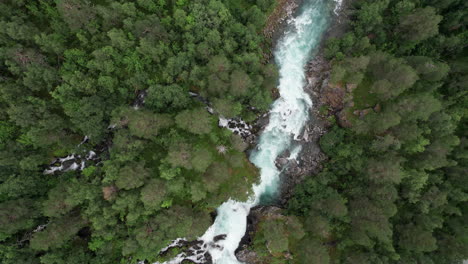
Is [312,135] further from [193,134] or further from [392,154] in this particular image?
[193,134]

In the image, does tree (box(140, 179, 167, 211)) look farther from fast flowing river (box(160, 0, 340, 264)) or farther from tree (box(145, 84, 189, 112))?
fast flowing river (box(160, 0, 340, 264))

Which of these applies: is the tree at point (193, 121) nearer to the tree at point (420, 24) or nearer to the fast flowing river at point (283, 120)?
the fast flowing river at point (283, 120)

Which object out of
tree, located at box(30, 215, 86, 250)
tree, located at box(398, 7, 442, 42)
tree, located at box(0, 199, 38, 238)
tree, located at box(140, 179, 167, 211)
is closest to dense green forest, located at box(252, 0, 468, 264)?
tree, located at box(398, 7, 442, 42)

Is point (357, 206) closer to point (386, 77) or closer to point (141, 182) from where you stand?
point (386, 77)

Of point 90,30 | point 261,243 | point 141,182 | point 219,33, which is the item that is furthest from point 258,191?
point 90,30

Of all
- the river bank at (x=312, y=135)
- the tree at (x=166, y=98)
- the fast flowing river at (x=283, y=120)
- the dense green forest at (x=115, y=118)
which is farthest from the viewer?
the river bank at (x=312, y=135)

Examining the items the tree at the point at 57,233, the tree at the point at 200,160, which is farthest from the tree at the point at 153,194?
the tree at the point at 57,233

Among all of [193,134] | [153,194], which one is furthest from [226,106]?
[153,194]
